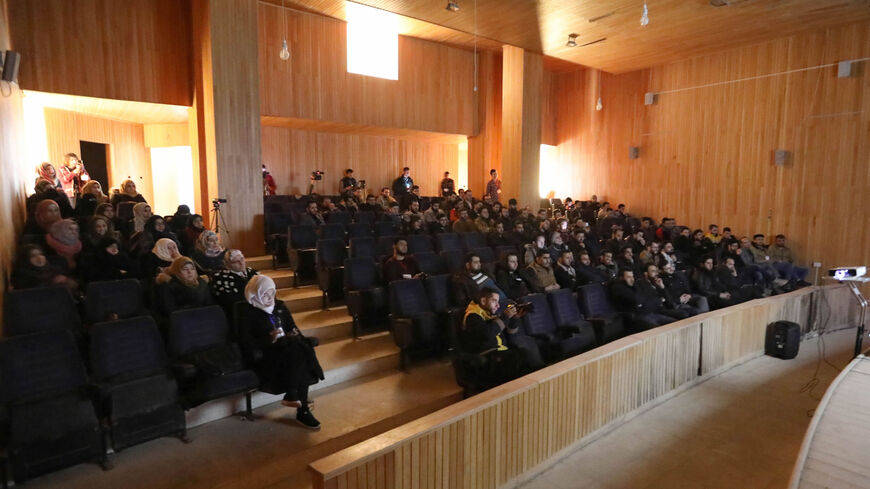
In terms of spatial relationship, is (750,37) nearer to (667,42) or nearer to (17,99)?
(667,42)

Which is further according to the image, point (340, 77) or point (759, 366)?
point (340, 77)

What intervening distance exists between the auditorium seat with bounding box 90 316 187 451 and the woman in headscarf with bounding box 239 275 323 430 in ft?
1.88

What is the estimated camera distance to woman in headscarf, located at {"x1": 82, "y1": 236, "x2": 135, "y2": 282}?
446 cm

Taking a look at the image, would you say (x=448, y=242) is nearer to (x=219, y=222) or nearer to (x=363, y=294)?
(x=363, y=294)

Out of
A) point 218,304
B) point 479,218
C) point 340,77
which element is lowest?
point 218,304

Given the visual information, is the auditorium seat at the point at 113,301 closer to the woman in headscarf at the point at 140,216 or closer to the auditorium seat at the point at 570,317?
the woman in headscarf at the point at 140,216

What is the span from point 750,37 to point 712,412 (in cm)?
748

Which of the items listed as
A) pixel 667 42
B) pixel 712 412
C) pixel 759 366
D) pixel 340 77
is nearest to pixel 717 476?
pixel 712 412

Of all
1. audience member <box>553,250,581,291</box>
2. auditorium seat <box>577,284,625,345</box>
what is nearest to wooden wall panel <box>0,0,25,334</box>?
auditorium seat <box>577,284,625,345</box>

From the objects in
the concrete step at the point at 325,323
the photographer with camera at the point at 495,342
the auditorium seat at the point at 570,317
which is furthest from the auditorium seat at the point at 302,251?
the auditorium seat at the point at 570,317

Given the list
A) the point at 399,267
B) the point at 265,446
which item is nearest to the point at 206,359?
the point at 265,446

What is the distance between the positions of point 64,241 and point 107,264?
0.47 m

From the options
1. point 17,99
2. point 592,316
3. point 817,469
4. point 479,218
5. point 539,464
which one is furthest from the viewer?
point 479,218

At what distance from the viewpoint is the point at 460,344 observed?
13.4ft
